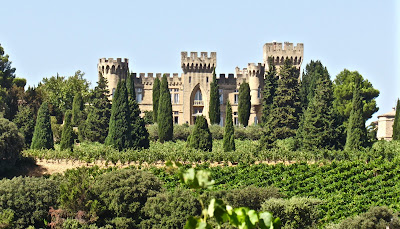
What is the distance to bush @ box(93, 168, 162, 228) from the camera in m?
32.9

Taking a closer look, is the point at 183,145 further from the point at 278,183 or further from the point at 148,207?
the point at 148,207

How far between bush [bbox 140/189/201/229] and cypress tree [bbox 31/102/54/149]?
13.9 metres

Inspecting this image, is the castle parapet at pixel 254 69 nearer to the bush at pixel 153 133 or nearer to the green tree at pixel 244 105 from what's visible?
the green tree at pixel 244 105

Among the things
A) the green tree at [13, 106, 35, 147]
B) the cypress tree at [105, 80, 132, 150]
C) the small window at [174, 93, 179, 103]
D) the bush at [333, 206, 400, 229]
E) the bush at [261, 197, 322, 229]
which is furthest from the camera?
the small window at [174, 93, 179, 103]

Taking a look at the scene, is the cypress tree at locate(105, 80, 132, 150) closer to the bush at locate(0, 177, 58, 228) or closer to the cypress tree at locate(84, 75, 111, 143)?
the cypress tree at locate(84, 75, 111, 143)

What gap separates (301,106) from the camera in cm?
5641

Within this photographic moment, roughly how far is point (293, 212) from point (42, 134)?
19210mm

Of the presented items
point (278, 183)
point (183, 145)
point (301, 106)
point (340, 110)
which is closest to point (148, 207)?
point (278, 183)

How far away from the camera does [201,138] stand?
150 ft

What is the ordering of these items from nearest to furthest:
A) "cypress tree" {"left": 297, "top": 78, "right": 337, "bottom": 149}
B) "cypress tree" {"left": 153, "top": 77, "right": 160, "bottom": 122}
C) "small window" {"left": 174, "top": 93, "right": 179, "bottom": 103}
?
1. "cypress tree" {"left": 297, "top": 78, "right": 337, "bottom": 149}
2. "cypress tree" {"left": 153, "top": 77, "right": 160, "bottom": 122}
3. "small window" {"left": 174, "top": 93, "right": 179, "bottom": 103}

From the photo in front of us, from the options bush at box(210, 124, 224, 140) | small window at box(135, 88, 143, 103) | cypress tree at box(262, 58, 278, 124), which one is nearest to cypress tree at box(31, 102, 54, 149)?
bush at box(210, 124, 224, 140)

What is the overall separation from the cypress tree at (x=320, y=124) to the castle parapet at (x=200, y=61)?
49.8ft

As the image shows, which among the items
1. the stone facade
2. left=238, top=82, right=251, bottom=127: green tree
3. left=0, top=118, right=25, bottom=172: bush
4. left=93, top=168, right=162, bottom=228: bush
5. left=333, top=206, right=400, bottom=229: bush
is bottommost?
left=333, top=206, right=400, bottom=229: bush

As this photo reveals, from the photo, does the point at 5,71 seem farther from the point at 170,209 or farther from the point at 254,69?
the point at 170,209
